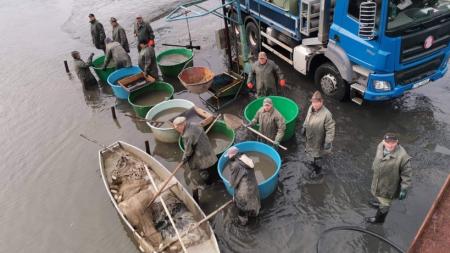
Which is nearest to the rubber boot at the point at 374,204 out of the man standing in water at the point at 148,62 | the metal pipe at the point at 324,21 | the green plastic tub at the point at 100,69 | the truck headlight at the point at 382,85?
the truck headlight at the point at 382,85

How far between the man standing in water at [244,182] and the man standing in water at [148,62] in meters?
5.62

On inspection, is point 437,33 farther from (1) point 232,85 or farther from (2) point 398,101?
(1) point 232,85

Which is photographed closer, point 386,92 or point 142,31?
point 386,92

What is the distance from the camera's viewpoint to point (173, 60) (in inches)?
497

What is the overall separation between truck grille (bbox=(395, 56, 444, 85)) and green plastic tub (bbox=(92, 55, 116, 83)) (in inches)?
334

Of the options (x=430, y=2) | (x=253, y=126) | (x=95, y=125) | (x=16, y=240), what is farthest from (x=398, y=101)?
(x=16, y=240)

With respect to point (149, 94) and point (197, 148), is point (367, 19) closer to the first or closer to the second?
point (197, 148)

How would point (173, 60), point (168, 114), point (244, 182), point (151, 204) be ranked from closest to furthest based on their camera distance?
point (244, 182) → point (151, 204) → point (168, 114) → point (173, 60)

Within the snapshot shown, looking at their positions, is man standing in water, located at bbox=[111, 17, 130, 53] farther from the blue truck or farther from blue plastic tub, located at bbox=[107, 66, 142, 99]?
the blue truck

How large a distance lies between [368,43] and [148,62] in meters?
6.27

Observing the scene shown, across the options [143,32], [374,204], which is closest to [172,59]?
[143,32]

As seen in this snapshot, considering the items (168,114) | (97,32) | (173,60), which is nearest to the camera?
(168,114)

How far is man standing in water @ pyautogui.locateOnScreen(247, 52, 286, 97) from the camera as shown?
8664 millimetres

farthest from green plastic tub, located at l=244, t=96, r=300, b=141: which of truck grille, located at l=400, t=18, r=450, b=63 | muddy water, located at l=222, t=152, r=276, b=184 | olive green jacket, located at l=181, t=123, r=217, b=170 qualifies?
truck grille, located at l=400, t=18, r=450, b=63
